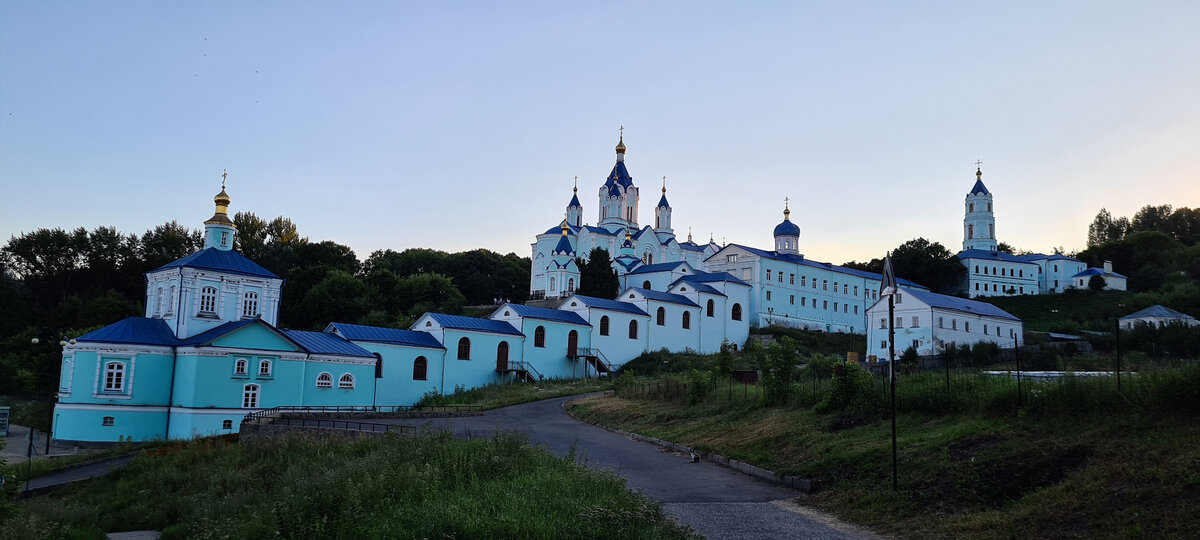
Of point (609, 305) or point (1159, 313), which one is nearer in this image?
point (609, 305)

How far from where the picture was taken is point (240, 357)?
106 ft

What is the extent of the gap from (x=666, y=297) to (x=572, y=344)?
8586 mm

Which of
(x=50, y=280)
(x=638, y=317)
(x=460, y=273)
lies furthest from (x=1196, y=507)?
(x=460, y=273)

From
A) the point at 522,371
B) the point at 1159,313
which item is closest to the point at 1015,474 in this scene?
the point at 522,371

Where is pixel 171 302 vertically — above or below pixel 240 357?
above

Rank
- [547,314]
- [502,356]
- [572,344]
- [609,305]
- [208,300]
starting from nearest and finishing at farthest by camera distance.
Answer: [208,300] → [502,356] → [547,314] → [572,344] → [609,305]

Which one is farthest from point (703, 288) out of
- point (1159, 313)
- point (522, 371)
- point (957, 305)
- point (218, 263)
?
point (218, 263)

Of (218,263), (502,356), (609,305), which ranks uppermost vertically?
(218,263)

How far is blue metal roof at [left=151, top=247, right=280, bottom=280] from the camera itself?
35000mm

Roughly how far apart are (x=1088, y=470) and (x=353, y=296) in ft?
196

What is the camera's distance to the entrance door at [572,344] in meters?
46.8

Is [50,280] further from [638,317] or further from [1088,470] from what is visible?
[1088,470]

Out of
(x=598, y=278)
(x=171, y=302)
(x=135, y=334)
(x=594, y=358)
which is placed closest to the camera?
(x=135, y=334)

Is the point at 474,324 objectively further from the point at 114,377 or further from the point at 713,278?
the point at 713,278
